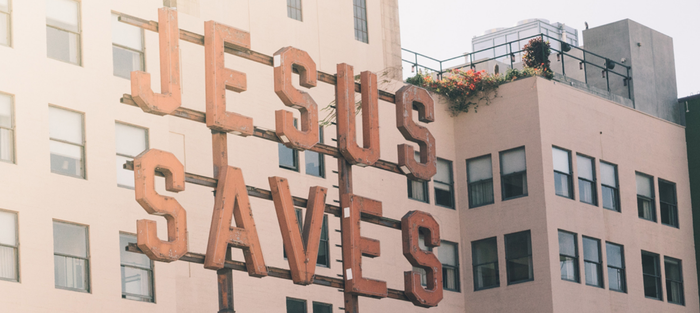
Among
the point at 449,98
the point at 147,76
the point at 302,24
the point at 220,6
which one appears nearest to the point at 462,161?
the point at 449,98

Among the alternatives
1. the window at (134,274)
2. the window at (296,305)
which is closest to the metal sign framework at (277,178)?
the window at (134,274)

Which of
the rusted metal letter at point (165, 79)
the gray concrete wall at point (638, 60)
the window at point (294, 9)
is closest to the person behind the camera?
the rusted metal letter at point (165, 79)

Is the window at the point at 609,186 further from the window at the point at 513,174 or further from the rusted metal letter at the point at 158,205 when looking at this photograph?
the rusted metal letter at the point at 158,205

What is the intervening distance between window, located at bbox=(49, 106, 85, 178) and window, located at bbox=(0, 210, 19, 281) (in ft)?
6.25

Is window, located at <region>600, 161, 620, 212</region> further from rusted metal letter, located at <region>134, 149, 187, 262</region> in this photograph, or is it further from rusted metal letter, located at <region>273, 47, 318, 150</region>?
rusted metal letter, located at <region>134, 149, 187, 262</region>

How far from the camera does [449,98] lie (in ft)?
142

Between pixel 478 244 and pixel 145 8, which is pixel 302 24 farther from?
pixel 478 244

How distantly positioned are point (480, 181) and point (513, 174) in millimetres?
1491

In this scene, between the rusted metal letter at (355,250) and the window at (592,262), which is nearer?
the rusted metal letter at (355,250)

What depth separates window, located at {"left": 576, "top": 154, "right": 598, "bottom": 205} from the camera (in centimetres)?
4228

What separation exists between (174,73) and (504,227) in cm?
1963

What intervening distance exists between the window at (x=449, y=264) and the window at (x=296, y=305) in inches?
269

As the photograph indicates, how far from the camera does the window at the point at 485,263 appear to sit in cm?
4153

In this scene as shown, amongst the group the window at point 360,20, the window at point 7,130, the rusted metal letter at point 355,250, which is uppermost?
the window at point 360,20
